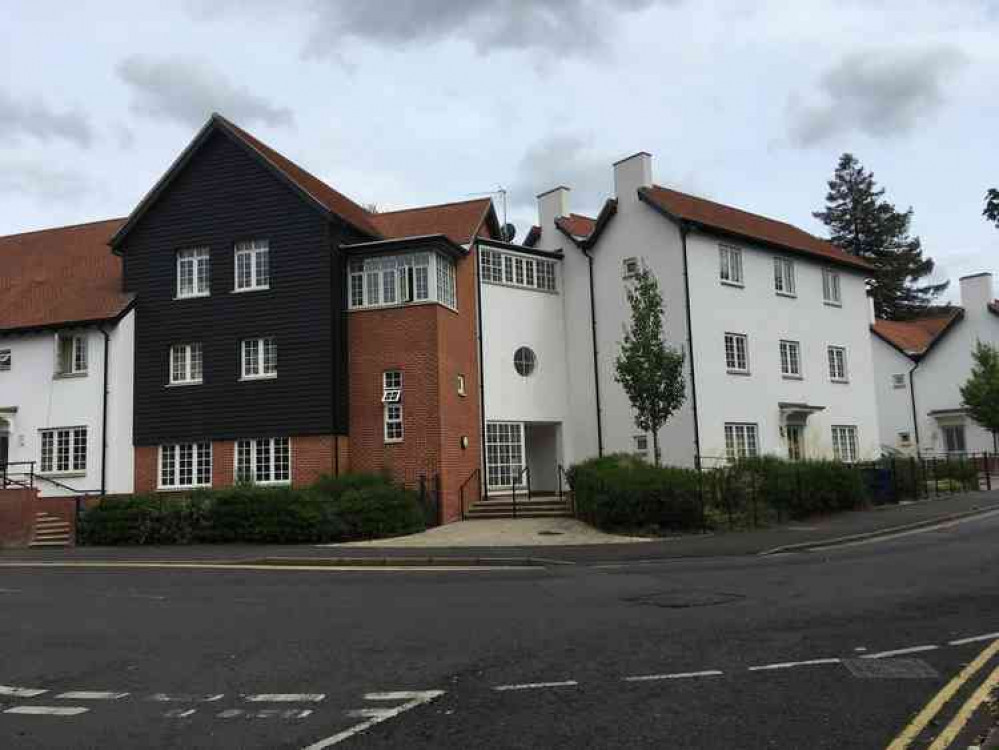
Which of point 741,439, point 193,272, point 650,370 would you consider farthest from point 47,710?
point 741,439

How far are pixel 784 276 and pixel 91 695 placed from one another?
28826mm

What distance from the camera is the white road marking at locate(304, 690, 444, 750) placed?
19.0 feet

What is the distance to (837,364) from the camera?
33469 millimetres

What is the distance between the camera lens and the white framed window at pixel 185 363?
2711cm

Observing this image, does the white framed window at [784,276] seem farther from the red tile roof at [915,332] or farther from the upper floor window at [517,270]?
the red tile roof at [915,332]

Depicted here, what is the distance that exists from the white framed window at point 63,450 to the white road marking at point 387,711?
22697 mm

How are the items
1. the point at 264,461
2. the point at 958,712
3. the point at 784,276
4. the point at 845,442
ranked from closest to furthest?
the point at 958,712
the point at 264,461
the point at 784,276
the point at 845,442

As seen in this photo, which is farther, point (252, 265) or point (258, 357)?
point (252, 265)

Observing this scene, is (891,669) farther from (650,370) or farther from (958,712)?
(650,370)

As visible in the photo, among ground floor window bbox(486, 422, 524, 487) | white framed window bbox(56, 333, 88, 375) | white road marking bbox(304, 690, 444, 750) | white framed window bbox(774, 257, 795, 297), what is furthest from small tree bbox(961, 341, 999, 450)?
white road marking bbox(304, 690, 444, 750)

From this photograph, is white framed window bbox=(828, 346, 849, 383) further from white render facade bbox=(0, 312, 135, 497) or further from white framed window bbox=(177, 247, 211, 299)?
white render facade bbox=(0, 312, 135, 497)

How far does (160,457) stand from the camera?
26.7 metres

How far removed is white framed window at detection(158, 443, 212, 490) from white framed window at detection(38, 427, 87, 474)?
2354mm

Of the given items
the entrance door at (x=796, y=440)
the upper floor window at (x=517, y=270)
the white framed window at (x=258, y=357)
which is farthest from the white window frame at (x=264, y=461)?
the entrance door at (x=796, y=440)
